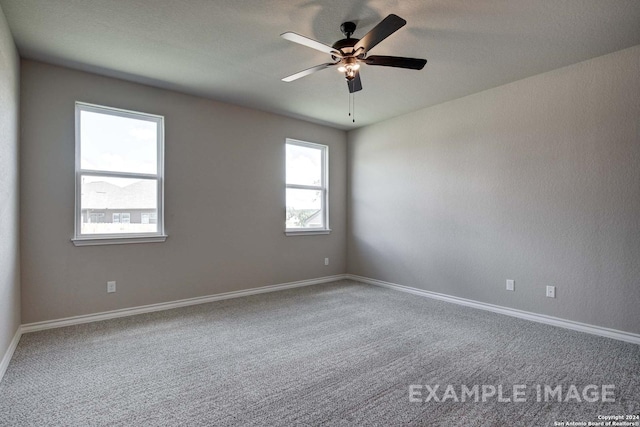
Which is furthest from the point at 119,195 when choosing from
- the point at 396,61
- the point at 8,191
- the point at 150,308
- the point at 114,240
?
the point at 396,61

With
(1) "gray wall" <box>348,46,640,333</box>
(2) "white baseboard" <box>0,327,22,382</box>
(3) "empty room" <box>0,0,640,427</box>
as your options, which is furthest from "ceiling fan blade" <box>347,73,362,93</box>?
(2) "white baseboard" <box>0,327,22,382</box>

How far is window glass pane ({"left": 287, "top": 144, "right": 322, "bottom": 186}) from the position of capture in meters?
5.29

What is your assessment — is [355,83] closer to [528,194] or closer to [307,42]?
[307,42]

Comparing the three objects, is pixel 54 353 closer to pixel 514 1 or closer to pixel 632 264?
pixel 514 1

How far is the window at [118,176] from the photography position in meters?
3.55

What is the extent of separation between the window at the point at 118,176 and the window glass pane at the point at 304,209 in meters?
1.90

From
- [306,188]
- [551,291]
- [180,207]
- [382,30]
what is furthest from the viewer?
[306,188]

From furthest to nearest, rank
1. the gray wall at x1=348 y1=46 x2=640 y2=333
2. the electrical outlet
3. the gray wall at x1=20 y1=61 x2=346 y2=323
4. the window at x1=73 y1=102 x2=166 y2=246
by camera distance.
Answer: the window at x1=73 y1=102 x2=166 y2=246
the electrical outlet
the gray wall at x1=20 y1=61 x2=346 y2=323
the gray wall at x1=348 y1=46 x2=640 y2=333

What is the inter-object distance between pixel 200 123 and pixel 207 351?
277cm

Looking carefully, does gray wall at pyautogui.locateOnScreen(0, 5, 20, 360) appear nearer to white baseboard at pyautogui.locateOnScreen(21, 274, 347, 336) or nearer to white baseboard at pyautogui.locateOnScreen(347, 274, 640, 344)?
white baseboard at pyautogui.locateOnScreen(21, 274, 347, 336)

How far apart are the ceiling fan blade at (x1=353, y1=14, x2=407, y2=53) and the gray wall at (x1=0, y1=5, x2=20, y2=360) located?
2560 mm

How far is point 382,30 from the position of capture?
219 cm

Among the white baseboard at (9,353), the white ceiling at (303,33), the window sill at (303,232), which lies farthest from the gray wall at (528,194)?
the white baseboard at (9,353)

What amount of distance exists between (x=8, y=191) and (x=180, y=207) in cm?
164
